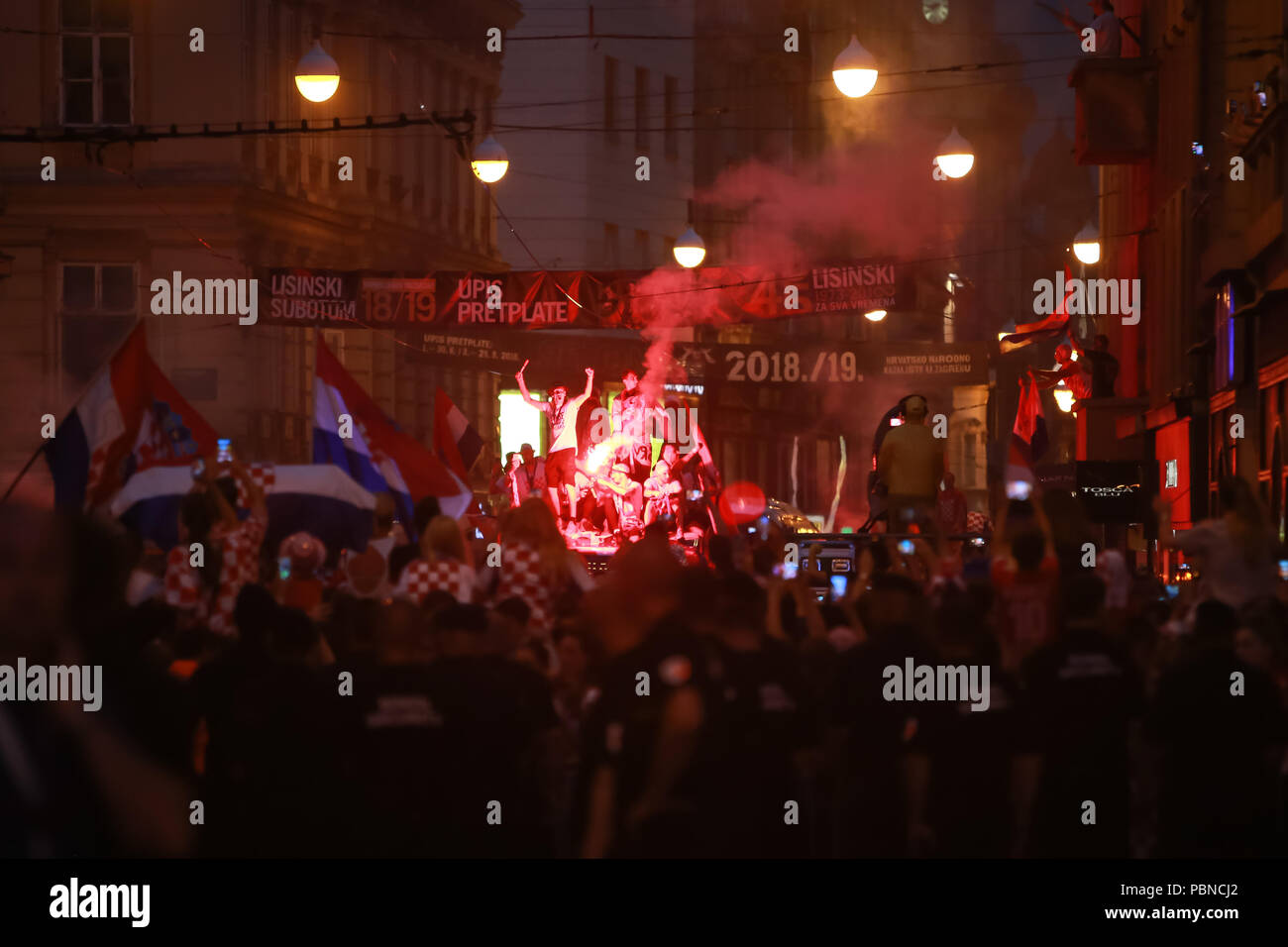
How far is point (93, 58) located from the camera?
1260 inches

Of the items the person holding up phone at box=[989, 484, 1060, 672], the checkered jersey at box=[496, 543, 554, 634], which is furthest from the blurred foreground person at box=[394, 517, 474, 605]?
the person holding up phone at box=[989, 484, 1060, 672]

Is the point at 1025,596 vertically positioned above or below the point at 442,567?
below

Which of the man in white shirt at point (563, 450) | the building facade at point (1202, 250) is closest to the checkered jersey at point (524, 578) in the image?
the building facade at point (1202, 250)

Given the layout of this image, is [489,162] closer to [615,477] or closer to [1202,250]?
[615,477]

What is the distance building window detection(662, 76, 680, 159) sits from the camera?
51.9 meters

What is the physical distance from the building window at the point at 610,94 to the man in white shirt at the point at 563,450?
2388cm

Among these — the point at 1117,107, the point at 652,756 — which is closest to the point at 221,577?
the point at 652,756

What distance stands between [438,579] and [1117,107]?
2122 centimetres

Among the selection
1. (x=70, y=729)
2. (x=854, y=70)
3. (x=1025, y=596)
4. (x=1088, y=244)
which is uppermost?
(x=854, y=70)

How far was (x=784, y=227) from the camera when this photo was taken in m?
57.9

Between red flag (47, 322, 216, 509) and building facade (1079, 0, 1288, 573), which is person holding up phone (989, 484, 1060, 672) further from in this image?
building facade (1079, 0, 1288, 573)

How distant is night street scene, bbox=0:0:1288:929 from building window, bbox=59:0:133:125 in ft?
0.22

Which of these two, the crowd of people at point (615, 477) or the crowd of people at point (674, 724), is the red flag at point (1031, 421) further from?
the crowd of people at point (674, 724)
